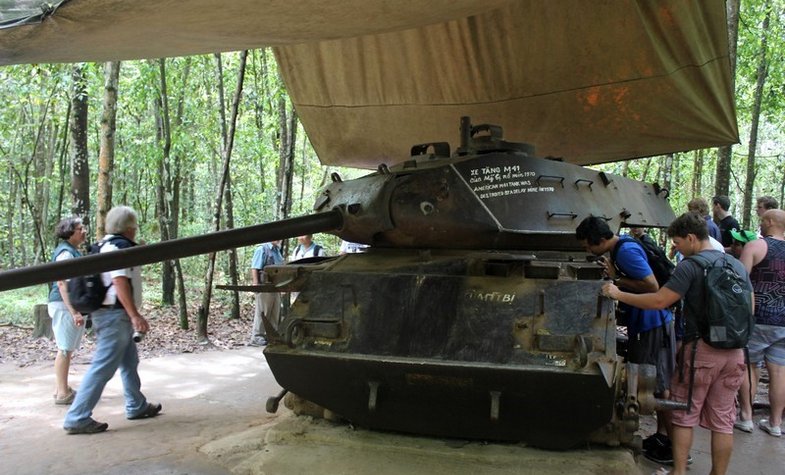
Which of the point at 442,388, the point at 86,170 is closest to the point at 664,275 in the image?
the point at 442,388

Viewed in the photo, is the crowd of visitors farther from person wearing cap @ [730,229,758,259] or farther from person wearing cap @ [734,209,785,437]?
person wearing cap @ [730,229,758,259]

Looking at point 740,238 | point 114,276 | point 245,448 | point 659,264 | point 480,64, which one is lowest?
point 245,448

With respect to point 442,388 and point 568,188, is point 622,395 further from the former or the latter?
point 568,188

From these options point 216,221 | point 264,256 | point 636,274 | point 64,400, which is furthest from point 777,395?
point 216,221

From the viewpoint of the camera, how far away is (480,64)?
7.66 m

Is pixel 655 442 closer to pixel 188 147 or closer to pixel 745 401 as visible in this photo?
pixel 745 401

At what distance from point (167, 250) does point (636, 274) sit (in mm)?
3342

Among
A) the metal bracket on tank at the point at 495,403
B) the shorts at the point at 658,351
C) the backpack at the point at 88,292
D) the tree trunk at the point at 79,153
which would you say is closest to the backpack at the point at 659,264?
the shorts at the point at 658,351

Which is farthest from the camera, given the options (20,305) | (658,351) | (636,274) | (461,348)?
(20,305)

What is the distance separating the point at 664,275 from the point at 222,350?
6.36 metres

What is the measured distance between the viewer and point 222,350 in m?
9.25

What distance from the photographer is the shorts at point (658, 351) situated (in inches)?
200

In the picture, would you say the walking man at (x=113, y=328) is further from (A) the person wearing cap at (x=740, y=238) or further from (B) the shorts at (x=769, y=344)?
(A) the person wearing cap at (x=740, y=238)

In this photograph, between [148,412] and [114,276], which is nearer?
[114,276]
